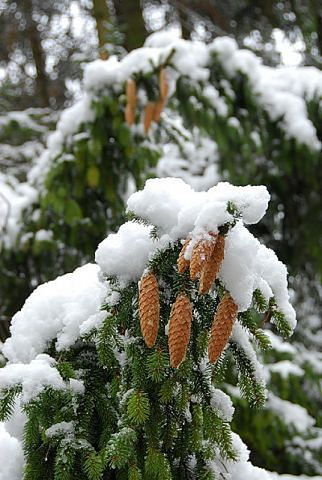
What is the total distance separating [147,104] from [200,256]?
2.55m

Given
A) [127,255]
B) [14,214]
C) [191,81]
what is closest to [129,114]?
[191,81]

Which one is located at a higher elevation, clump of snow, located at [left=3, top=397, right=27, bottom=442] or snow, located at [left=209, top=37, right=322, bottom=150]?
snow, located at [left=209, top=37, right=322, bottom=150]

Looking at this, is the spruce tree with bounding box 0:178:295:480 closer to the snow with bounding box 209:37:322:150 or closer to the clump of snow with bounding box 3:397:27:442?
the clump of snow with bounding box 3:397:27:442

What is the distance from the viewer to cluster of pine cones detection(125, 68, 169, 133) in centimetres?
332

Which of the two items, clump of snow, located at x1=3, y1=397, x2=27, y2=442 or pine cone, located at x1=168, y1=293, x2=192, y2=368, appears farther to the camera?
clump of snow, located at x1=3, y1=397, x2=27, y2=442

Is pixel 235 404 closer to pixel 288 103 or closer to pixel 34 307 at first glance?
pixel 288 103

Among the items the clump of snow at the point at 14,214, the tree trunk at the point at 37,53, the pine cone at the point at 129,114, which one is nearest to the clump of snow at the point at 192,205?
the pine cone at the point at 129,114

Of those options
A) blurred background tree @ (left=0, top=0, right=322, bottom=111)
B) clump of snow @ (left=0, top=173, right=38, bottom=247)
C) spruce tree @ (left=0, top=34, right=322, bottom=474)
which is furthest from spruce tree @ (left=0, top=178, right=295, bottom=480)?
blurred background tree @ (left=0, top=0, right=322, bottom=111)

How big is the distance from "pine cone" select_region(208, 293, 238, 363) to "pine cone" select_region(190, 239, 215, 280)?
98 mm

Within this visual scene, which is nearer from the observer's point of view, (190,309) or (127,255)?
(190,309)

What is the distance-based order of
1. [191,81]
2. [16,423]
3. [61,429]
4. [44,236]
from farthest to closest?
[44,236] < [191,81] < [16,423] < [61,429]

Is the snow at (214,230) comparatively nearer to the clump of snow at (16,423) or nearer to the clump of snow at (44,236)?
the clump of snow at (16,423)

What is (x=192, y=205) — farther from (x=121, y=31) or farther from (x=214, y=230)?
(x=121, y=31)

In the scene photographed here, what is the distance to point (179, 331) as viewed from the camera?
3.59 ft
